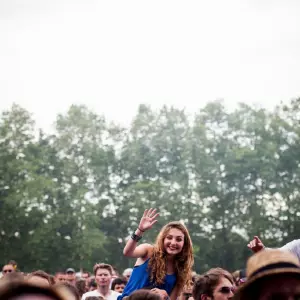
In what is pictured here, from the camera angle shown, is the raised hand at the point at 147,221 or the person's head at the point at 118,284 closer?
the raised hand at the point at 147,221

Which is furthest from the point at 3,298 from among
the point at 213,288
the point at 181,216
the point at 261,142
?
the point at 261,142


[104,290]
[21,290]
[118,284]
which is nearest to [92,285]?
[118,284]

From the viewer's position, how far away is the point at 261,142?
5284 centimetres

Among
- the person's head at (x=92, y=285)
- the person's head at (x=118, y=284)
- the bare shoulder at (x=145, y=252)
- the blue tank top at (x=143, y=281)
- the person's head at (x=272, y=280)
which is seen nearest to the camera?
the person's head at (x=272, y=280)

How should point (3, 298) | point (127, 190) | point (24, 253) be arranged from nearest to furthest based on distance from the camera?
point (3, 298) → point (24, 253) → point (127, 190)

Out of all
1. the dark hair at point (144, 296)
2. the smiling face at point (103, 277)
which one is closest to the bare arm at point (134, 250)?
the dark hair at point (144, 296)

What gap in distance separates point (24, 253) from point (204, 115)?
19144mm

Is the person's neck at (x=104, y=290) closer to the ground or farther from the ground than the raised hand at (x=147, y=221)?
closer to the ground

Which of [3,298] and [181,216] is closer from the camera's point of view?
[3,298]

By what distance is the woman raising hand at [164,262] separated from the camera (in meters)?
6.75

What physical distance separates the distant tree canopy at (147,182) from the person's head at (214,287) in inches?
1607

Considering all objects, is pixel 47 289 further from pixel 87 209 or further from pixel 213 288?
pixel 87 209

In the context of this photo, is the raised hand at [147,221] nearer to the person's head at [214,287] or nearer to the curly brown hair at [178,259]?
the curly brown hair at [178,259]

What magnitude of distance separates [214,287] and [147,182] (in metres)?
46.8
